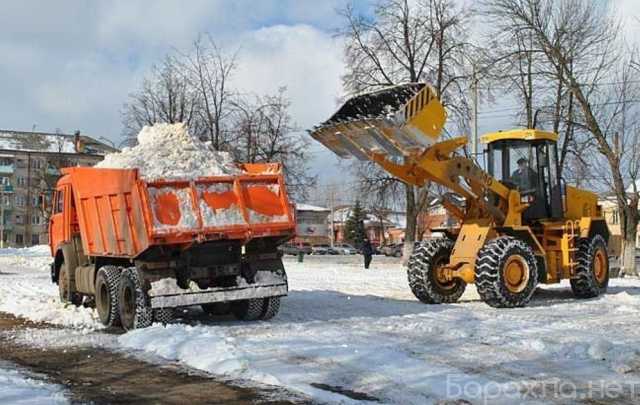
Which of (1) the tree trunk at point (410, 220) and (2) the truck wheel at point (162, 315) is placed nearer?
(2) the truck wheel at point (162, 315)

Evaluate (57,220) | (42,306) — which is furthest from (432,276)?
(42,306)

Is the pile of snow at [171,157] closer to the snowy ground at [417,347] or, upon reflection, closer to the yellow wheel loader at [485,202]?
the yellow wheel loader at [485,202]

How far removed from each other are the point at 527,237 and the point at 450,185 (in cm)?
200

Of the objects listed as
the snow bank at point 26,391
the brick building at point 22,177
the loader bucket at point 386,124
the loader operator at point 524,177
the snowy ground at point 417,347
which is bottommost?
the snow bank at point 26,391

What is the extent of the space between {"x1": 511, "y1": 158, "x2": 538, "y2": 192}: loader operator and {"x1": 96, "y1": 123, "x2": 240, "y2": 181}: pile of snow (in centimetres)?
581

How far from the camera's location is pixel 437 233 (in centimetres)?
1600

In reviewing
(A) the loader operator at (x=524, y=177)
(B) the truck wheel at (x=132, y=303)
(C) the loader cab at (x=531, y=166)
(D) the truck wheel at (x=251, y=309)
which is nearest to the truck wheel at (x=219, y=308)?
(D) the truck wheel at (x=251, y=309)

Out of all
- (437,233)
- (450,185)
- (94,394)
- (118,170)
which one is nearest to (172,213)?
(118,170)

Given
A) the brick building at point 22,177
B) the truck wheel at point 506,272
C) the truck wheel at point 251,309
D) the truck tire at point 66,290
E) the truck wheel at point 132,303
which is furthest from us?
the brick building at point 22,177

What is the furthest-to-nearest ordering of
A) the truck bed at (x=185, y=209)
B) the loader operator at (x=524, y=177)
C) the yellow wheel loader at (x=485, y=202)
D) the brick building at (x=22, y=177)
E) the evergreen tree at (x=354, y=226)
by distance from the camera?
the brick building at (x=22, y=177)
the evergreen tree at (x=354, y=226)
the loader operator at (x=524, y=177)
the yellow wheel loader at (x=485, y=202)
the truck bed at (x=185, y=209)

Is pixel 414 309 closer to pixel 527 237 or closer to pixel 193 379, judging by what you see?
pixel 527 237

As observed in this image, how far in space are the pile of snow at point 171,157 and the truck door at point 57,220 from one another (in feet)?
6.78

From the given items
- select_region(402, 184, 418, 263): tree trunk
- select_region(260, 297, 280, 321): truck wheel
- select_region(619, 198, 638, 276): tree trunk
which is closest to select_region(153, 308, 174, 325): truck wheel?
select_region(260, 297, 280, 321): truck wheel

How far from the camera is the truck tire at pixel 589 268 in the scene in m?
15.2
